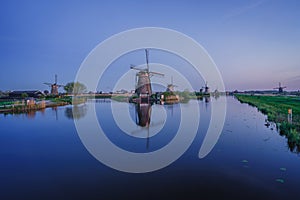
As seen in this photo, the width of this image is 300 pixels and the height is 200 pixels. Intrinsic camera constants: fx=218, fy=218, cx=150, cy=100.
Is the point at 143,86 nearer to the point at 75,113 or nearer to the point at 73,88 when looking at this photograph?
the point at 75,113

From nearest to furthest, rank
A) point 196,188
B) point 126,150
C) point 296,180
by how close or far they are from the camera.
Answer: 1. point 196,188
2. point 296,180
3. point 126,150

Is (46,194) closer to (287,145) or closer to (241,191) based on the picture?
(241,191)

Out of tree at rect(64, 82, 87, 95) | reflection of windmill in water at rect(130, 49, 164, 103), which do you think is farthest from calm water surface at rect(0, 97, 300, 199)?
tree at rect(64, 82, 87, 95)

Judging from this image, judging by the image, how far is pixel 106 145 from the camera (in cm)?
788

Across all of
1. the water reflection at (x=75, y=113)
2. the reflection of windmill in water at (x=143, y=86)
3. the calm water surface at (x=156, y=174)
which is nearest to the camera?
the calm water surface at (x=156, y=174)

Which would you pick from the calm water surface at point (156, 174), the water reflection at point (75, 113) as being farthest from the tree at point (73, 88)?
the calm water surface at point (156, 174)

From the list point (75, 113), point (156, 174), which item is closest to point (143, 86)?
point (75, 113)

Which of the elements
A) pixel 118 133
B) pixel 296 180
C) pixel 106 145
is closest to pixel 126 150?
pixel 106 145

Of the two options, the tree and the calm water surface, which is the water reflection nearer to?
the calm water surface

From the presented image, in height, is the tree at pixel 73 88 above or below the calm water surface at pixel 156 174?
above

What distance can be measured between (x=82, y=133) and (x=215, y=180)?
7.04 meters

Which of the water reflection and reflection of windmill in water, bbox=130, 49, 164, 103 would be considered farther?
reflection of windmill in water, bbox=130, 49, 164, 103

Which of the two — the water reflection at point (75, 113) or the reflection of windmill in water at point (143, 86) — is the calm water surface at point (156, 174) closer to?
the water reflection at point (75, 113)

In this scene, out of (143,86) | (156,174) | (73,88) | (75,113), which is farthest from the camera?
(73,88)
